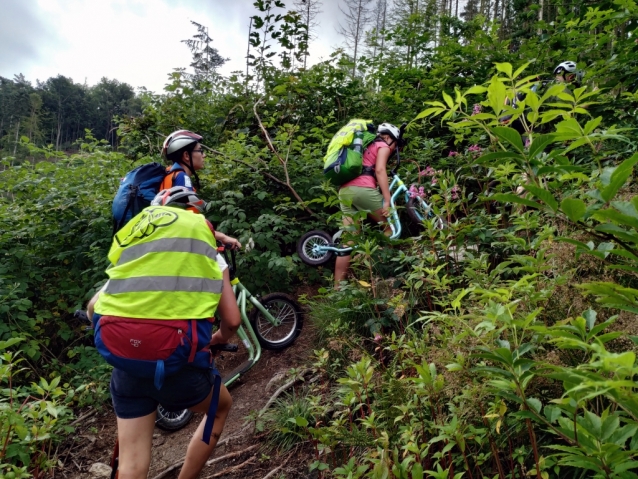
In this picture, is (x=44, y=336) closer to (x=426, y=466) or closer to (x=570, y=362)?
(x=426, y=466)

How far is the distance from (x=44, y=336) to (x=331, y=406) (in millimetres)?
4697

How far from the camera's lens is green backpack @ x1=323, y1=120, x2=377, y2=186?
4656mm

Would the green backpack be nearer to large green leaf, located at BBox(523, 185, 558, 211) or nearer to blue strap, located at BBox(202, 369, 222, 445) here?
Answer: blue strap, located at BBox(202, 369, 222, 445)

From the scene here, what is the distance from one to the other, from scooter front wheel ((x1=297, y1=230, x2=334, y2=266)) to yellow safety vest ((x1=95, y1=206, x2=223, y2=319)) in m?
3.38

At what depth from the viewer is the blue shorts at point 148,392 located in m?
2.22

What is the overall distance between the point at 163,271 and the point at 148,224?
0.28m

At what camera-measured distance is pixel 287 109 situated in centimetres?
809

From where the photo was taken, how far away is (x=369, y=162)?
4906 mm

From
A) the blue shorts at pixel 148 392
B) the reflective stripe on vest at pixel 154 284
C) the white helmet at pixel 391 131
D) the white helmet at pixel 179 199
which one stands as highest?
the white helmet at pixel 391 131

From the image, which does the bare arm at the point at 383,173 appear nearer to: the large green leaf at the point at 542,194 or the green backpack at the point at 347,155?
the green backpack at the point at 347,155

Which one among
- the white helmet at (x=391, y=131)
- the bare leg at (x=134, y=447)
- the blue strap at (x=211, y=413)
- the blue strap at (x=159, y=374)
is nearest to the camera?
the blue strap at (x=159, y=374)

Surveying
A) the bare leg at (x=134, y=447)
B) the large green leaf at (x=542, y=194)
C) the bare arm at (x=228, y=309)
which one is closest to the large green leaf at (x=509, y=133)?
the large green leaf at (x=542, y=194)

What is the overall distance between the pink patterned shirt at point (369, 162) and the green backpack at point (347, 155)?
6 cm

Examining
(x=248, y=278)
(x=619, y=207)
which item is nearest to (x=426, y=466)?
(x=619, y=207)
